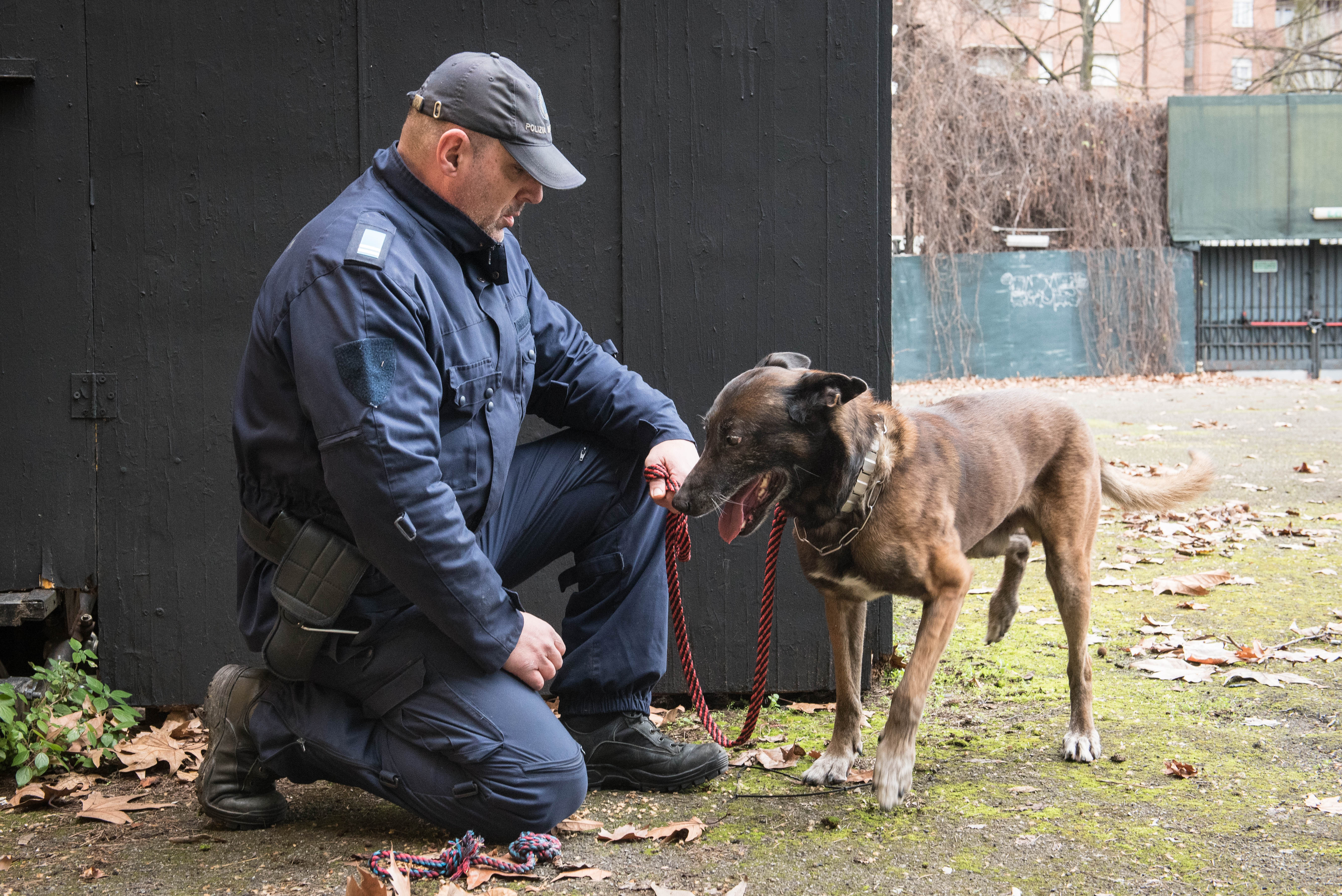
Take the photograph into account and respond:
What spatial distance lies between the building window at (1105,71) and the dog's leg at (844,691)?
28225 mm

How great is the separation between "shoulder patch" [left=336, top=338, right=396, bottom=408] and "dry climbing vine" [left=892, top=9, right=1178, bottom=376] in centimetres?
2060

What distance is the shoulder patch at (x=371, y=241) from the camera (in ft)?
7.95

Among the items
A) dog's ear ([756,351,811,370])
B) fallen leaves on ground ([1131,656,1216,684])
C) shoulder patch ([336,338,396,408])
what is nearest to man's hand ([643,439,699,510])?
dog's ear ([756,351,811,370])

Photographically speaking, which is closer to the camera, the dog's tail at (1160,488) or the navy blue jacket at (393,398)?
the navy blue jacket at (393,398)

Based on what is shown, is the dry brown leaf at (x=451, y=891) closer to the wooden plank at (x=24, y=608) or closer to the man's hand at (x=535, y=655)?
the man's hand at (x=535, y=655)

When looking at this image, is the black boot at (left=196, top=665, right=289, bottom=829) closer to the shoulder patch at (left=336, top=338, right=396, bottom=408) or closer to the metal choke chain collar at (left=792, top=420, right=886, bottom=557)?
the shoulder patch at (left=336, top=338, right=396, bottom=408)

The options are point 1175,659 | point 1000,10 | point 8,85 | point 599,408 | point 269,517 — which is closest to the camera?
point 269,517

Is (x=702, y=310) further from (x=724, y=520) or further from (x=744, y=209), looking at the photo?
(x=724, y=520)

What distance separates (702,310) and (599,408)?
29.2 inches

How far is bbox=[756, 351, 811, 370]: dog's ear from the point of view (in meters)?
3.09

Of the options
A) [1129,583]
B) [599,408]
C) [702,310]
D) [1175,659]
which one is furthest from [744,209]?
[1129,583]

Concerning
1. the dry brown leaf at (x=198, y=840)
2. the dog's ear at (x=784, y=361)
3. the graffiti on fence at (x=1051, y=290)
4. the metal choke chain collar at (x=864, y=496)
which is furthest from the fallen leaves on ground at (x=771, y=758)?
the graffiti on fence at (x=1051, y=290)

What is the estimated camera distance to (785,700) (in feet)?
12.8

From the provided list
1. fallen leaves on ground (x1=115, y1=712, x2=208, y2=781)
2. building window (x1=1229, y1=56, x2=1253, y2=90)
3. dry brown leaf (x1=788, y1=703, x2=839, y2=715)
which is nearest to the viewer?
fallen leaves on ground (x1=115, y1=712, x2=208, y2=781)
